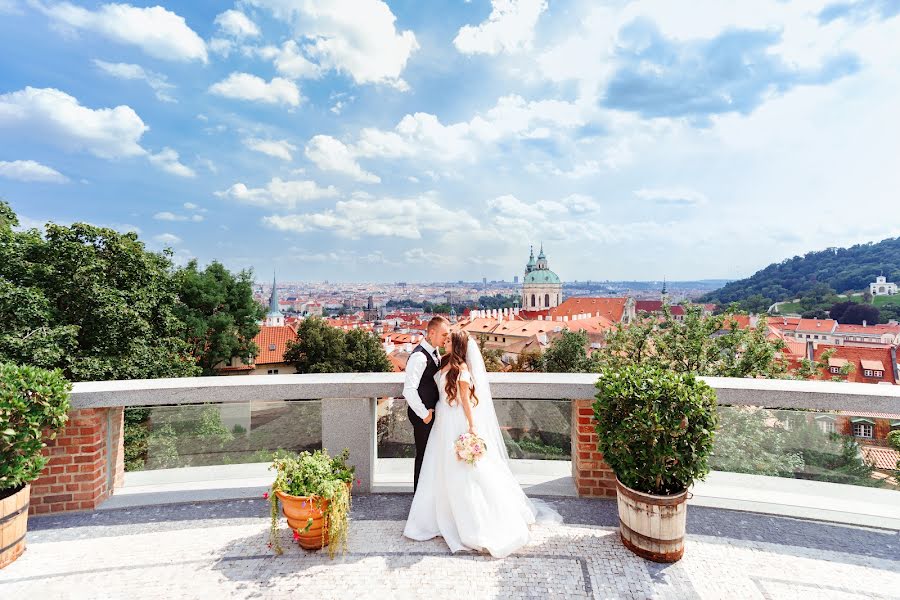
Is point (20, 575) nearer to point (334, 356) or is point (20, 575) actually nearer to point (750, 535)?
point (750, 535)

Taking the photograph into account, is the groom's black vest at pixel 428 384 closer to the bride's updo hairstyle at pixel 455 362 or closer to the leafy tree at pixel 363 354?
the bride's updo hairstyle at pixel 455 362

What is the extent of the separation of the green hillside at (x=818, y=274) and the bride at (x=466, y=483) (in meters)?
121

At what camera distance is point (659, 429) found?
2980mm

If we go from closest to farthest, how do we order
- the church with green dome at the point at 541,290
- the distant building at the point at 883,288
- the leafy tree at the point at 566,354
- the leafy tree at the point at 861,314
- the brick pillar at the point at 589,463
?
the brick pillar at the point at 589,463
the leafy tree at the point at 566,354
the leafy tree at the point at 861,314
the distant building at the point at 883,288
the church with green dome at the point at 541,290

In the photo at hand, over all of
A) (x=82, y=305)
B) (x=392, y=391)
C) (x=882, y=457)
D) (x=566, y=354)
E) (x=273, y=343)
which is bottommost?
(x=566, y=354)

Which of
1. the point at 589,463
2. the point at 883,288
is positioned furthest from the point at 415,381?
the point at 883,288

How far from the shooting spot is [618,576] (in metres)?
2.95

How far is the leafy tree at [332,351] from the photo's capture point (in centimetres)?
3488

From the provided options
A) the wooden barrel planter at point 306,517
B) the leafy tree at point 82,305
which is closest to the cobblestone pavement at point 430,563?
the wooden barrel planter at point 306,517

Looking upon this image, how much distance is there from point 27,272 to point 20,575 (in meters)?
18.5

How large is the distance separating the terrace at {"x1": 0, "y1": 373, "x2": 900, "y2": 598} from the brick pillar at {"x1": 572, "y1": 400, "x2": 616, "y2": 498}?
0.04 feet

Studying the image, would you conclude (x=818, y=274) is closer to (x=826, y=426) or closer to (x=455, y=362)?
(x=826, y=426)

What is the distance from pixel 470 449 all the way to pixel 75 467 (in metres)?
3.30

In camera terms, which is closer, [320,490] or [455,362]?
[320,490]
